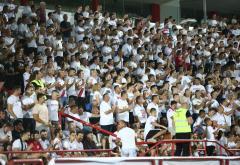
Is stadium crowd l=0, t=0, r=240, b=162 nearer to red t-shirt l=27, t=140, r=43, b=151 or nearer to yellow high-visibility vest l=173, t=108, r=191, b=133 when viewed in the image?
red t-shirt l=27, t=140, r=43, b=151

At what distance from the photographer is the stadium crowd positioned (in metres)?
14.2

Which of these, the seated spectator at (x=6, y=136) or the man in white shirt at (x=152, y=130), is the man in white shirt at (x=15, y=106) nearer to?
the seated spectator at (x=6, y=136)

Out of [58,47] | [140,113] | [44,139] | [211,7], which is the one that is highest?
[211,7]

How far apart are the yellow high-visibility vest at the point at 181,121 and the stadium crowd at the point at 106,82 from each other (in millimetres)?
618

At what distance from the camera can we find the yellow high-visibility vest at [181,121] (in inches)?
565

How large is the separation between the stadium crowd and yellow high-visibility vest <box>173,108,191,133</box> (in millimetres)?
618

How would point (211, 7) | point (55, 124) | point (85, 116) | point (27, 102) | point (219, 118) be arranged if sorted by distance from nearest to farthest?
point (27, 102)
point (55, 124)
point (85, 116)
point (219, 118)
point (211, 7)

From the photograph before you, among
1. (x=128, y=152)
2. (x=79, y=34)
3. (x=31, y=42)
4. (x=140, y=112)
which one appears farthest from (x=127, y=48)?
(x=128, y=152)

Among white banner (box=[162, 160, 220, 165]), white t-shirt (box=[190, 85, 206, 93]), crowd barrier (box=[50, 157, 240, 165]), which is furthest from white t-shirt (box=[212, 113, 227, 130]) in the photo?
white banner (box=[162, 160, 220, 165])

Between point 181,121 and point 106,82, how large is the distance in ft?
11.8

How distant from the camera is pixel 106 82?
17.1 m

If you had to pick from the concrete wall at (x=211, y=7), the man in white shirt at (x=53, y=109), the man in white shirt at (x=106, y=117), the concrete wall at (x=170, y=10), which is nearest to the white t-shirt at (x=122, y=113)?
the man in white shirt at (x=106, y=117)

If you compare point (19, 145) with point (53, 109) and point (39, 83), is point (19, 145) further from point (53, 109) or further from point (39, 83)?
point (39, 83)

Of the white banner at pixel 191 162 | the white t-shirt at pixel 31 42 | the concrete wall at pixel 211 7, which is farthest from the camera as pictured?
the concrete wall at pixel 211 7
